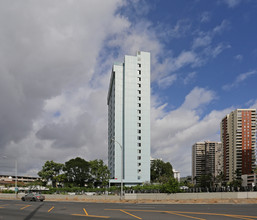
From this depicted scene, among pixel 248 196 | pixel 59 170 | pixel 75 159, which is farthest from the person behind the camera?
pixel 75 159

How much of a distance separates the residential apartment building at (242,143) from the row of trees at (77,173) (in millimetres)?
122390

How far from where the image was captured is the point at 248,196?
40.6 metres

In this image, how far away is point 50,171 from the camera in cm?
8356

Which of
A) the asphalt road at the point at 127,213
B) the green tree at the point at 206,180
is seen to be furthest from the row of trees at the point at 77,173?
the green tree at the point at 206,180

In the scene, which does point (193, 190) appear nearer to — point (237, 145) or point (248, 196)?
point (248, 196)

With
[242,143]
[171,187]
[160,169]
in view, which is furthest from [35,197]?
[242,143]

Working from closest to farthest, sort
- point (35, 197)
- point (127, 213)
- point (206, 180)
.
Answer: point (127, 213) < point (35, 197) < point (206, 180)

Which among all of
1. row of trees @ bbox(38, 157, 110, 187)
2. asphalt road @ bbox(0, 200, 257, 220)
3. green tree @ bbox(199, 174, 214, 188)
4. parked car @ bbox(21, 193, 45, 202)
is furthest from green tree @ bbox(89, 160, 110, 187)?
green tree @ bbox(199, 174, 214, 188)

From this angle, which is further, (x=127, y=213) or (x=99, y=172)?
(x=99, y=172)

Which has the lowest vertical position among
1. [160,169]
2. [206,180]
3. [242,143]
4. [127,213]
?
[206,180]

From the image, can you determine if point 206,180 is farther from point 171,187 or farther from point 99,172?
point 171,187

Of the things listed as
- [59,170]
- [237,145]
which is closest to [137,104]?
[59,170]

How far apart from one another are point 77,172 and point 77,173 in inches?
17.7

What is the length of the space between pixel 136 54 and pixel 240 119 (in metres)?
116
